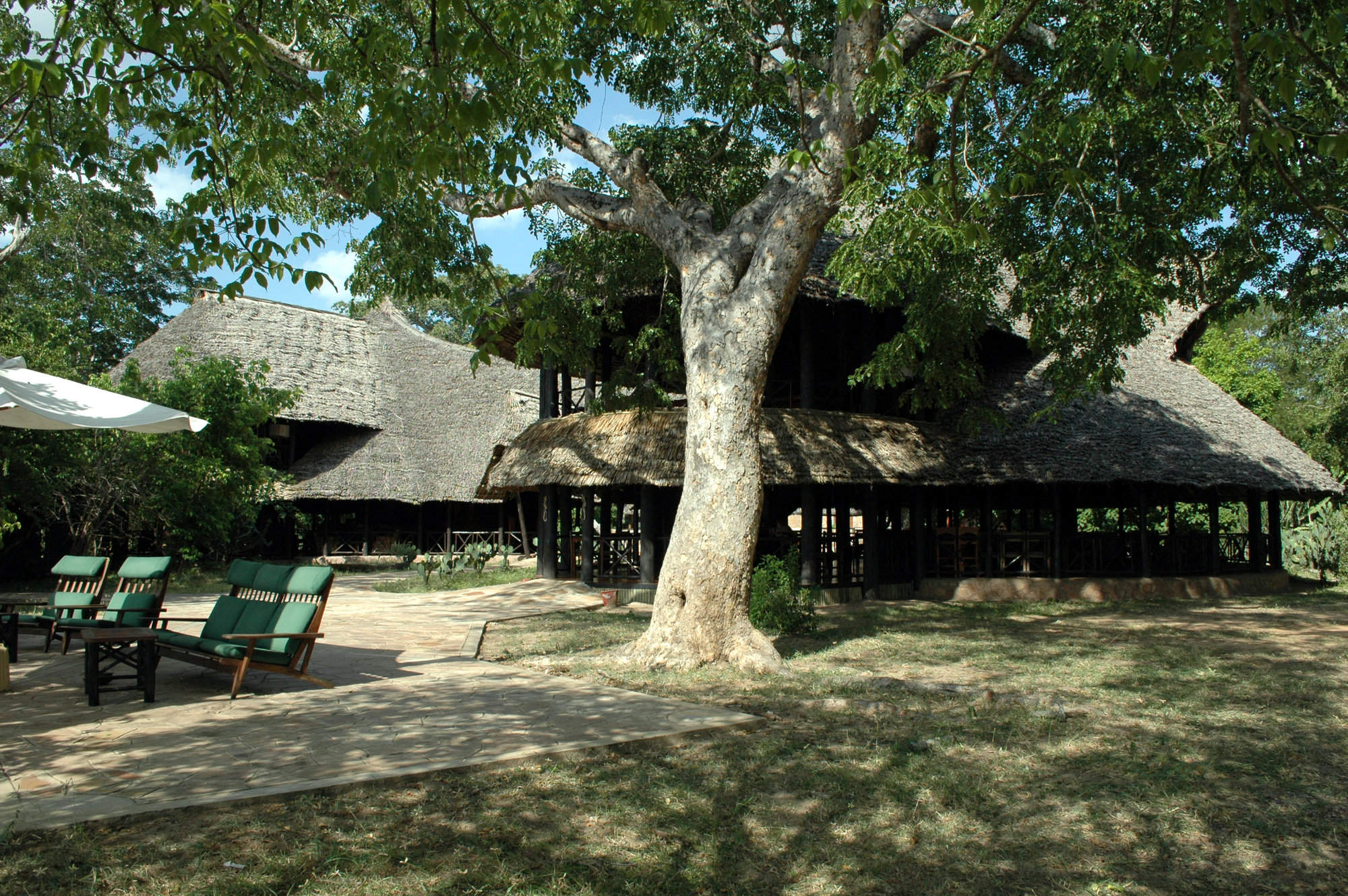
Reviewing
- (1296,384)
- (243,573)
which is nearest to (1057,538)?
(243,573)

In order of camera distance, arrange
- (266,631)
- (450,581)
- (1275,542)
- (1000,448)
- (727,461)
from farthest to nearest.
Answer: (1275,542) < (450,581) < (1000,448) < (727,461) < (266,631)

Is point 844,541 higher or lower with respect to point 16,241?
lower

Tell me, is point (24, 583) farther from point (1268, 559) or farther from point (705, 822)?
point (1268, 559)

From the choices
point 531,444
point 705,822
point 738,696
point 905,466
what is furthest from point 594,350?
point 705,822

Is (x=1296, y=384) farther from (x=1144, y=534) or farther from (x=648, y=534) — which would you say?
(x=648, y=534)

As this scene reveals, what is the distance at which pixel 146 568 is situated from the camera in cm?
816

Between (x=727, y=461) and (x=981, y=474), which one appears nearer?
(x=727, y=461)

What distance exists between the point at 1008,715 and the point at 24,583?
20.0 m

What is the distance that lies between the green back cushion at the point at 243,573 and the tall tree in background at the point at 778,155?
288cm

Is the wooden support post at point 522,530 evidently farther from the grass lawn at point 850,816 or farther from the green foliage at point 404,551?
the grass lawn at point 850,816

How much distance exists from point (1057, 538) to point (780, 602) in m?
7.93

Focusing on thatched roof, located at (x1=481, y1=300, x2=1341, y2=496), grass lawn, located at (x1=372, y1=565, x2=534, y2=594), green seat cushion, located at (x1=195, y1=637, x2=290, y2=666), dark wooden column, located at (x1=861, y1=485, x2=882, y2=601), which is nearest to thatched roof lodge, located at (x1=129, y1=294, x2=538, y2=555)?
grass lawn, located at (x1=372, y1=565, x2=534, y2=594)

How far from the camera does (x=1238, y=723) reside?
6.14m

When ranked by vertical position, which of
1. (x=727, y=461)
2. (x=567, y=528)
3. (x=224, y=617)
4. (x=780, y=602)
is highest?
(x=727, y=461)
